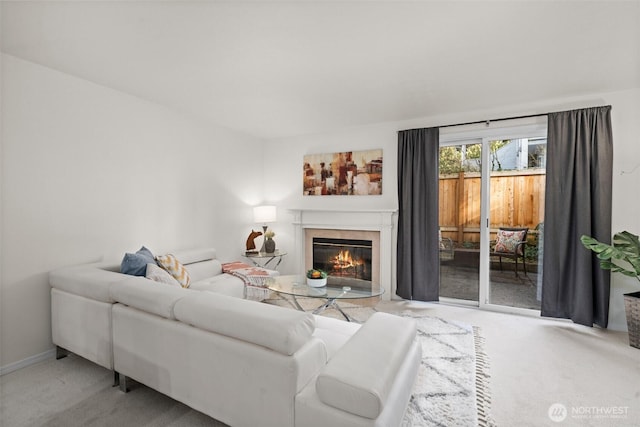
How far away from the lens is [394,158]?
4.22 m

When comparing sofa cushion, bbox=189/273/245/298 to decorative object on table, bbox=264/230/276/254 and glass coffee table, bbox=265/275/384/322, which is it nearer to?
glass coffee table, bbox=265/275/384/322

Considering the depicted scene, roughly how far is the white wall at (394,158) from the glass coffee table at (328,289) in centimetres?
148

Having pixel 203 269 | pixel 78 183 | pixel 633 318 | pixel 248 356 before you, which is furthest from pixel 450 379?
pixel 78 183

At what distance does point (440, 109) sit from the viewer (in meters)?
3.66

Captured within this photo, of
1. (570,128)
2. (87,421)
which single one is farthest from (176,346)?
(570,128)

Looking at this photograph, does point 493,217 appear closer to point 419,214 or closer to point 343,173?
point 419,214

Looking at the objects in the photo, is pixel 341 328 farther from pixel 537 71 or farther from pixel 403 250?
pixel 537 71

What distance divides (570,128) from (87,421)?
4.75 m

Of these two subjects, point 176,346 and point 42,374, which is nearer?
point 176,346

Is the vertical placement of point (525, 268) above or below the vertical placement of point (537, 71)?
below

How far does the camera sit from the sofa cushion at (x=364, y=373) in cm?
124

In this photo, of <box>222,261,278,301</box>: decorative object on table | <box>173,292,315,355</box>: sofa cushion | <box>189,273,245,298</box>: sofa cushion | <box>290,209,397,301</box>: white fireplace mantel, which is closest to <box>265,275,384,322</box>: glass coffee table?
<box>222,261,278,301</box>: decorative object on table

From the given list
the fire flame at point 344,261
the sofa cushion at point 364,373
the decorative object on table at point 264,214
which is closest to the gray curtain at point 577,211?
the fire flame at point 344,261

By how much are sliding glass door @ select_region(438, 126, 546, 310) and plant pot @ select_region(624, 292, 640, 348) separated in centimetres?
81
